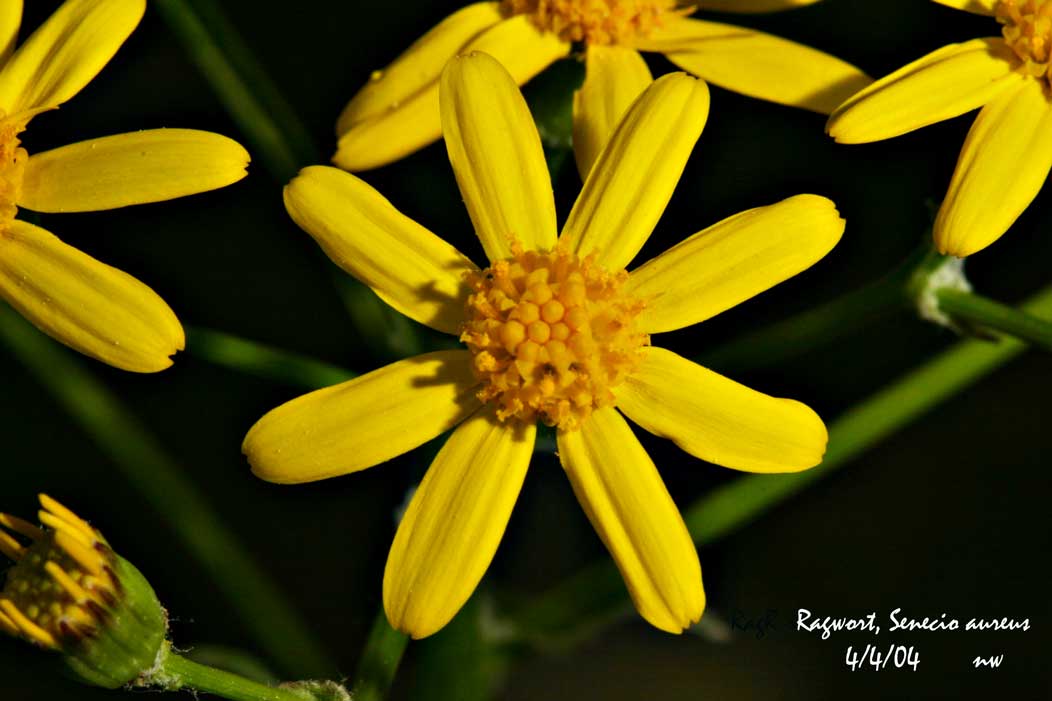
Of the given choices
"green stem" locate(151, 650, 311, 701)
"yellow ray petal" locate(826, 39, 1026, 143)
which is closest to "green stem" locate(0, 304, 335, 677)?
"green stem" locate(151, 650, 311, 701)

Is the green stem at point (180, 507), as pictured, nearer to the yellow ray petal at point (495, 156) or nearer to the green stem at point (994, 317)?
the yellow ray petal at point (495, 156)

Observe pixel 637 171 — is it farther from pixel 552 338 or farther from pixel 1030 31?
pixel 1030 31

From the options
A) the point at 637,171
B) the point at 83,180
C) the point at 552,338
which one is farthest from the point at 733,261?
the point at 83,180

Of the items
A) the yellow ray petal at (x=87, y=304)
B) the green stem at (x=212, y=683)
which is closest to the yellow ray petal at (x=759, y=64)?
the yellow ray petal at (x=87, y=304)

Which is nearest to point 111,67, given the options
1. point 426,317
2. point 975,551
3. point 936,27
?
point 426,317

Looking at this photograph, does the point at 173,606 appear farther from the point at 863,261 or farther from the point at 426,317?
the point at 863,261

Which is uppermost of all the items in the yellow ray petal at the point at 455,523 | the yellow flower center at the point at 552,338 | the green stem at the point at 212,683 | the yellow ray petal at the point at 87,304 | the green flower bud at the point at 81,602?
the yellow flower center at the point at 552,338

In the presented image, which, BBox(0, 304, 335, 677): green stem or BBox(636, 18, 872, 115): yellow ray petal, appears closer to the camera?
BBox(636, 18, 872, 115): yellow ray petal

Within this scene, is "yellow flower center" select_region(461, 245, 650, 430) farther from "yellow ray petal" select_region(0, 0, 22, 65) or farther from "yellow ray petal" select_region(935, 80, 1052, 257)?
"yellow ray petal" select_region(0, 0, 22, 65)
